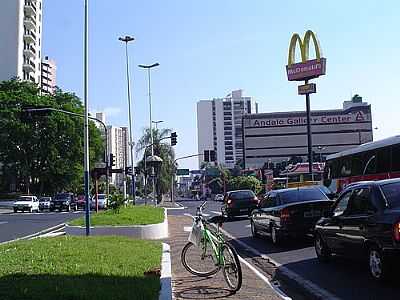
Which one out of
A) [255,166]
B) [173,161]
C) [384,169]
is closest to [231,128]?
[255,166]

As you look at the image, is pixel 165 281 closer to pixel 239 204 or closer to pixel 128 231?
pixel 128 231

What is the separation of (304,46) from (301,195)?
46627mm

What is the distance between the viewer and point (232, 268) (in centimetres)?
871

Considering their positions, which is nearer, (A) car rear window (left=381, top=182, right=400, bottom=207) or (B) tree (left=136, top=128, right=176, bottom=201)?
(A) car rear window (left=381, top=182, right=400, bottom=207)

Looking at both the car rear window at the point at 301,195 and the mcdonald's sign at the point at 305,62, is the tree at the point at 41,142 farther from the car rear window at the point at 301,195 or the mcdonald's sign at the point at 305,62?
the car rear window at the point at 301,195

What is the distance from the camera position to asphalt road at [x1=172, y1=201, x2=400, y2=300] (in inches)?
330

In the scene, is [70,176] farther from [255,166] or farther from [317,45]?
[255,166]

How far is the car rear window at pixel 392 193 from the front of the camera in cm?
903

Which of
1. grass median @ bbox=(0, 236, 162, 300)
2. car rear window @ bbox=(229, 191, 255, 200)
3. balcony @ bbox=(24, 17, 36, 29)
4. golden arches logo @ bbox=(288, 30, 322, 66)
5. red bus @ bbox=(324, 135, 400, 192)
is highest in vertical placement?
balcony @ bbox=(24, 17, 36, 29)

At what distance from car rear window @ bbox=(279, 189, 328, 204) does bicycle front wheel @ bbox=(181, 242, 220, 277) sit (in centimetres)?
559

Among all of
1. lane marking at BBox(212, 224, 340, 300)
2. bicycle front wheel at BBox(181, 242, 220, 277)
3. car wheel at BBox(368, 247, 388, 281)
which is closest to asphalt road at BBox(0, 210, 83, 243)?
lane marking at BBox(212, 224, 340, 300)

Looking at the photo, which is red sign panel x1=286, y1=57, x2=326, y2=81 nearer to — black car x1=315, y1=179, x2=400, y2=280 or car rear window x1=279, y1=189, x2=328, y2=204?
car rear window x1=279, y1=189, x2=328, y2=204

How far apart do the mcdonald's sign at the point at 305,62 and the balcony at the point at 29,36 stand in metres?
52.0

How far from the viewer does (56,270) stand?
9008 mm
